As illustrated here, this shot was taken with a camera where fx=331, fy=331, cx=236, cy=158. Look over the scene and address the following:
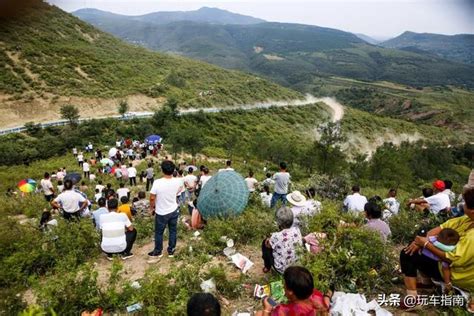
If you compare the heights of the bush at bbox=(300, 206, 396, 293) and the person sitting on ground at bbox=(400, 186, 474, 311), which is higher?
the person sitting on ground at bbox=(400, 186, 474, 311)

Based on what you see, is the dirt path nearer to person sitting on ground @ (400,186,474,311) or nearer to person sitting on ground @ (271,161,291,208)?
person sitting on ground @ (271,161,291,208)

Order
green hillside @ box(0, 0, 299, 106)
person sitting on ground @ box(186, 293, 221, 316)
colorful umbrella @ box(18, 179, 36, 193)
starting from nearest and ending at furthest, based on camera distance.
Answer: person sitting on ground @ box(186, 293, 221, 316)
colorful umbrella @ box(18, 179, 36, 193)
green hillside @ box(0, 0, 299, 106)

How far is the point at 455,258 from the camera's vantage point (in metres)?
4.06

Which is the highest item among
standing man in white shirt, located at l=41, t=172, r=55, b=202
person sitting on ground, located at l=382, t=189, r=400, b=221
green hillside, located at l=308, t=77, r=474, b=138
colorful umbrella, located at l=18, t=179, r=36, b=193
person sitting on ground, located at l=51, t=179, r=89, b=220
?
person sitting on ground, located at l=382, t=189, r=400, b=221

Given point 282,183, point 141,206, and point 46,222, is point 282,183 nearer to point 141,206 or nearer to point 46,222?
point 141,206

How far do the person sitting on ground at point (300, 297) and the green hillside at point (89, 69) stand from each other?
47.0 meters

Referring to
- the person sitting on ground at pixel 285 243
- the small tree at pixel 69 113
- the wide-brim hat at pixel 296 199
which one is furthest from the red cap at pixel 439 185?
the small tree at pixel 69 113

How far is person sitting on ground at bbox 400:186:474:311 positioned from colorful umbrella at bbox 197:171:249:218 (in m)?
3.80

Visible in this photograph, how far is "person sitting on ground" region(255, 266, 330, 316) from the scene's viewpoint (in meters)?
3.21

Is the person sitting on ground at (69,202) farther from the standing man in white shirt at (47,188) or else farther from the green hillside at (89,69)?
the green hillside at (89,69)

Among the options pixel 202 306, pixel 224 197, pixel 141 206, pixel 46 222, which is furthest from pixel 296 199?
pixel 46 222

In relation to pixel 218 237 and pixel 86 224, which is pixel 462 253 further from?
pixel 86 224

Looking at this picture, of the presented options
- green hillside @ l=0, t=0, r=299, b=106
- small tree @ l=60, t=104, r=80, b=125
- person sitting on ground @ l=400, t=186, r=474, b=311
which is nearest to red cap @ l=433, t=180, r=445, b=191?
person sitting on ground @ l=400, t=186, r=474, b=311

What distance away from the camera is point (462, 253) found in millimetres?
4016
